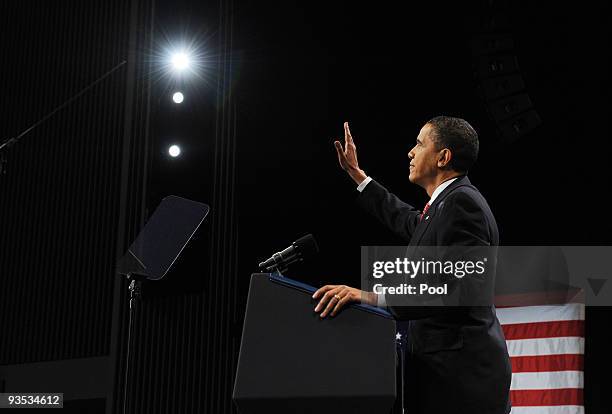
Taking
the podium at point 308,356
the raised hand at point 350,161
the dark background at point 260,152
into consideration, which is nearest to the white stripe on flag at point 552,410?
the dark background at point 260,152

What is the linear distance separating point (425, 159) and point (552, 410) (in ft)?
8.07

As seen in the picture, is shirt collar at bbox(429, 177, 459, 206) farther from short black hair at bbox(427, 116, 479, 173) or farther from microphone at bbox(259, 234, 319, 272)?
microphone at bbox(259, 234, 319, 272)

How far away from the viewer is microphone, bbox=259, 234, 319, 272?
4.83ft

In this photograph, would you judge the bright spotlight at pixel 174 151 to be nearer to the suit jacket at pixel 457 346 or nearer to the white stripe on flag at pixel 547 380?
the white stripe on flag at pixel 547 380

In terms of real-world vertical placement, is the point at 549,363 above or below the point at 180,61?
below

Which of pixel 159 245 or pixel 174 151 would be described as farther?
pixel 174 151

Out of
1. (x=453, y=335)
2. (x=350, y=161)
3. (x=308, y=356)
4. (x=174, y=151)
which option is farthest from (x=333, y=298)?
(x=174, y=151)

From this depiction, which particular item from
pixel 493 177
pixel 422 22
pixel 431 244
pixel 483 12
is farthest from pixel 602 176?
pixel 431 244

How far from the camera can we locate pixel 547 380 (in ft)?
12.2

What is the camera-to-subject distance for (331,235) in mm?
4395

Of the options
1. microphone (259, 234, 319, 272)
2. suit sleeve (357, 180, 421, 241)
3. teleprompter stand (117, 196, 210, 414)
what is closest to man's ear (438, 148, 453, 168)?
suit sleeve (357, 180, 421, 241)

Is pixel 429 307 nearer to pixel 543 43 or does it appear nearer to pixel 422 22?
pixel 543 43

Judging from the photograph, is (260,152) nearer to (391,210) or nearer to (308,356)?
(391,210)

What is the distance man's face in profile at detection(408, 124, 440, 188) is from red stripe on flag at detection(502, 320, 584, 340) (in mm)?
2296
